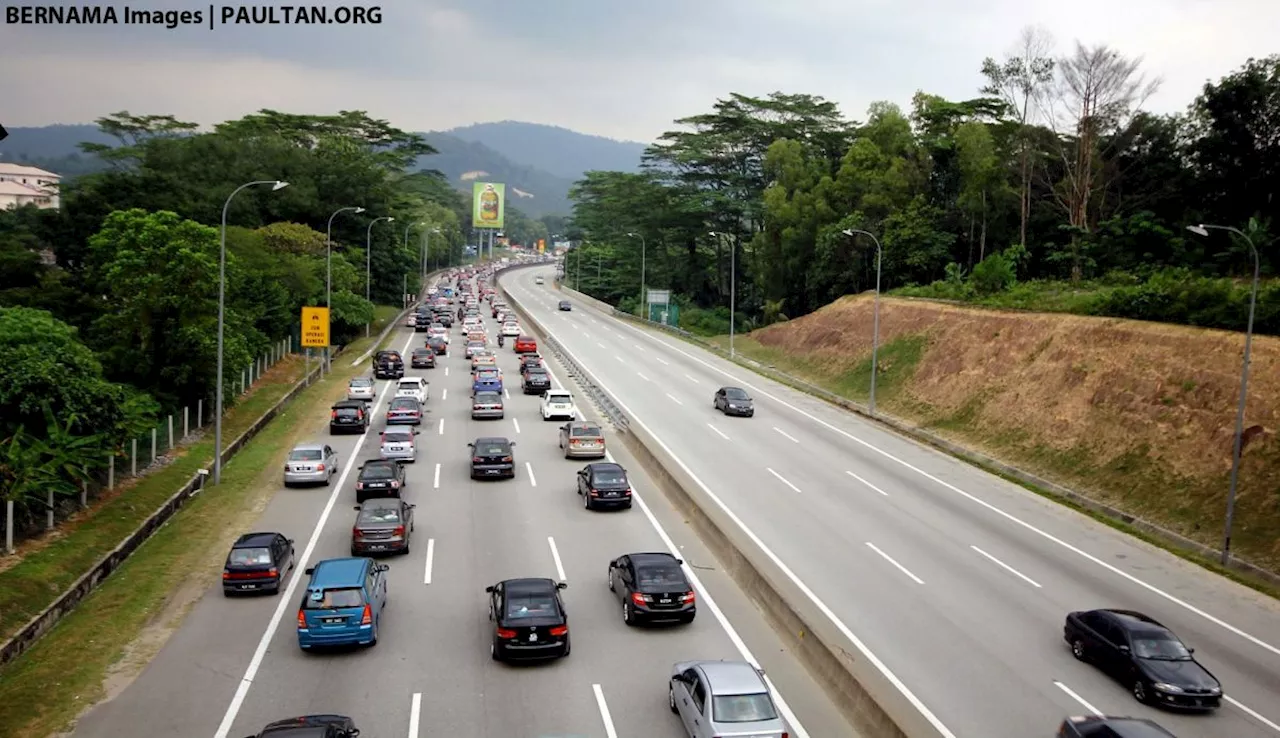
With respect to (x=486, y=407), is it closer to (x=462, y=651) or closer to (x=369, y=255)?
(x=462, y=651)

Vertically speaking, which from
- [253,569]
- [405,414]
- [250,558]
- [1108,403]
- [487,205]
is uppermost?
[487,205]

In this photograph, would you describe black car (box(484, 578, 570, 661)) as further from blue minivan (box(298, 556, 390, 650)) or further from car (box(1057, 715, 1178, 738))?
car (box(1057, 715, 1178, 738))

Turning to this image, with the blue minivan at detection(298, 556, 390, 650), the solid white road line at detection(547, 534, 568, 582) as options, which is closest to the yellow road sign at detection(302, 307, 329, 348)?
the solid white road line at detection(547, 534, 568, 582)

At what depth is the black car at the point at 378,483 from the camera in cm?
3111

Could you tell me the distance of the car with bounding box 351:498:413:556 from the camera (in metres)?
25.8

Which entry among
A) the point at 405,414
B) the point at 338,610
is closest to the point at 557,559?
the point at 338,610

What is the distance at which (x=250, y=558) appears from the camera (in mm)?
23156

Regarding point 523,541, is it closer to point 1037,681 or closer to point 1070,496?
point 1037,681

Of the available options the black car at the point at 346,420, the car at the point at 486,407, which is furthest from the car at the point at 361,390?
the car at the point at 486,407

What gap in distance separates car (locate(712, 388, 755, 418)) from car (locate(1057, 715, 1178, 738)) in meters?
32.4

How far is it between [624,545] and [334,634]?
32.2 feet

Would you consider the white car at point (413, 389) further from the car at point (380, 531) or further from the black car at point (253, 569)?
the black car at point (253, 569)

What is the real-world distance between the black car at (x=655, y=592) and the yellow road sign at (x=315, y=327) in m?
36.8

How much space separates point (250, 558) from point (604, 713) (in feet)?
35.0
